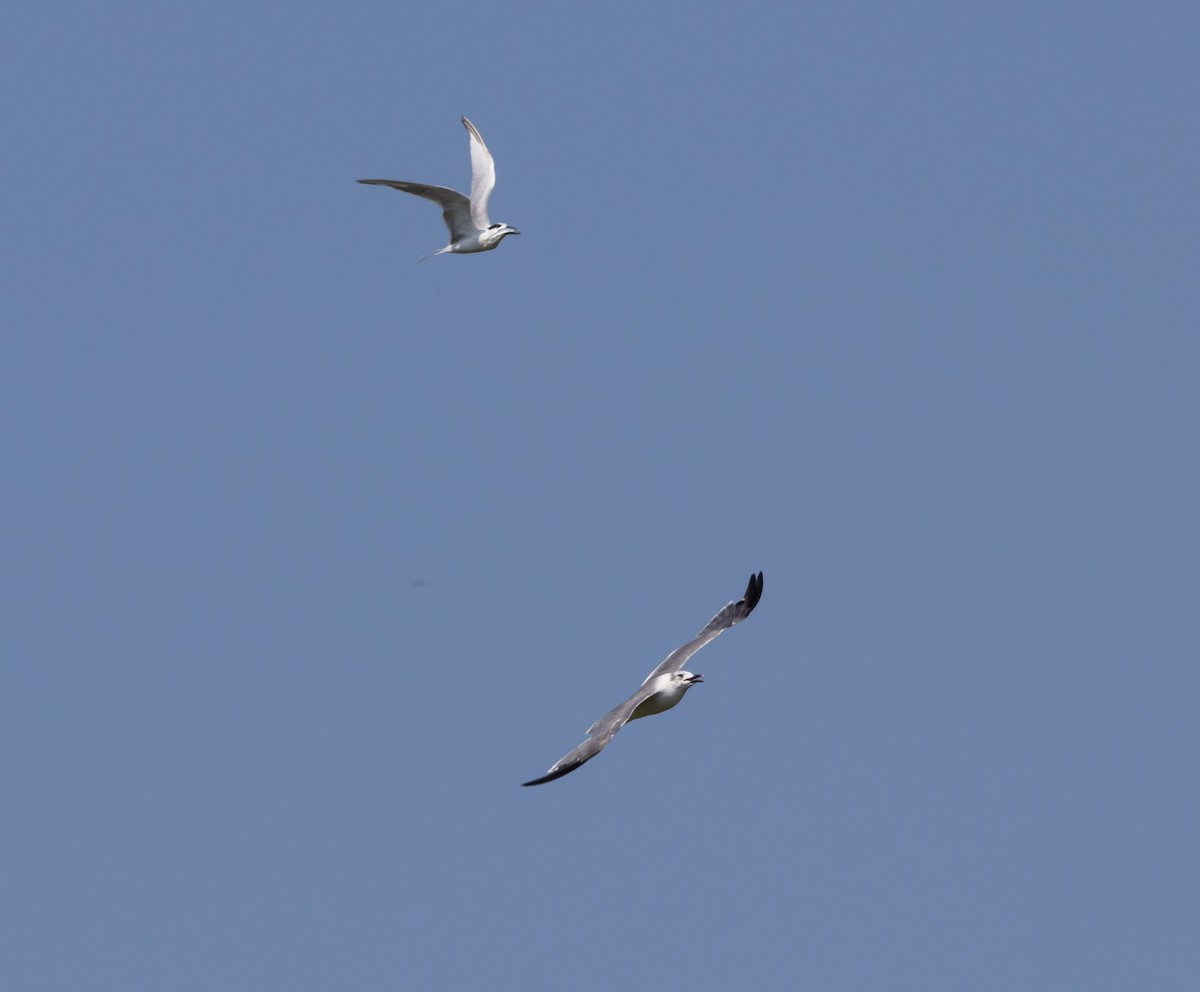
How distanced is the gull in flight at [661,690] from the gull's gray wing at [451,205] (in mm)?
9118

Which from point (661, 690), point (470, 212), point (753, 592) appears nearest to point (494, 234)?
point (470, 212)

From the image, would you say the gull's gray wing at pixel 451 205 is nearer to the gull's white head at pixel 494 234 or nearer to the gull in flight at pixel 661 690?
the gull's white head at pixel 494 234

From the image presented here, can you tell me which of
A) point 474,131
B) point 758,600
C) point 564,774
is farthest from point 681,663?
point 474,131

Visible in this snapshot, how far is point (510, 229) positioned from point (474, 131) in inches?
137

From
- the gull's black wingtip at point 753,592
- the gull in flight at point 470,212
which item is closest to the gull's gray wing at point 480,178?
the gull in flight at point 470,212

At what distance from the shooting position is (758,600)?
40.2m

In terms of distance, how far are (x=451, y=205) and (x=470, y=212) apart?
43 cm

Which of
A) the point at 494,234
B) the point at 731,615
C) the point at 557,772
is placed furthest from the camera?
the point at 494,234

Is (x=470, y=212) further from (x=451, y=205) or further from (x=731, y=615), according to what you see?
(x=731, y=615)

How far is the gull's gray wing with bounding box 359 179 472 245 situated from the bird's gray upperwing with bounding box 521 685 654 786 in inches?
460

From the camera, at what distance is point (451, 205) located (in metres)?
42.9

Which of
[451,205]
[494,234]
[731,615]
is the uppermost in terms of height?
[451,205]

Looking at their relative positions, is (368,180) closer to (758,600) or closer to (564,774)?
(758,600)

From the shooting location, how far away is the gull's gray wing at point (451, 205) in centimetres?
4197
